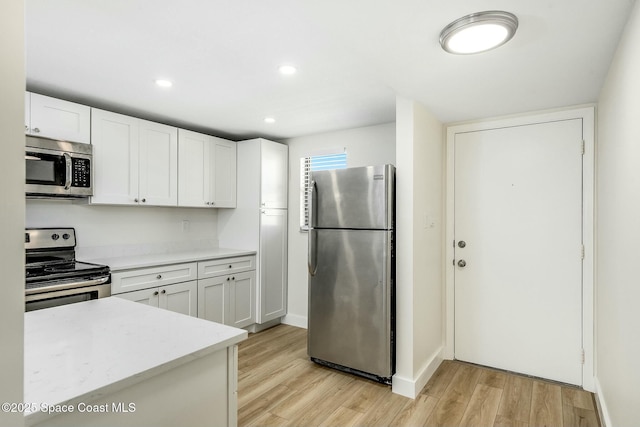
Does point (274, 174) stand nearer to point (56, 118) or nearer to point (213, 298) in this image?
point (213, 298)

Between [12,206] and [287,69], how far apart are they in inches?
75.5

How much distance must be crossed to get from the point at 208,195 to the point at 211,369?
2790mm

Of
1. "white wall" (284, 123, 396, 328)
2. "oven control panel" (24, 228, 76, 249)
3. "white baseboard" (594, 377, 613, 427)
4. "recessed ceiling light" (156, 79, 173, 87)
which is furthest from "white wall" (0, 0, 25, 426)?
"white wall" (284, 123, 396, 328)

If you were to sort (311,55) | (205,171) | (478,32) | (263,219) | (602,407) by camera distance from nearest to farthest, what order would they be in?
(478,32) → (311,55) → (602,407) → (205,171) → (263,219)

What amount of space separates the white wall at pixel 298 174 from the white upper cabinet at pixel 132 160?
4.32 ft

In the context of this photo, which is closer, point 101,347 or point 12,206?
point 12,206

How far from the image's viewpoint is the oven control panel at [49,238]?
8.84ft

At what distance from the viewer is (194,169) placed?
3.57m

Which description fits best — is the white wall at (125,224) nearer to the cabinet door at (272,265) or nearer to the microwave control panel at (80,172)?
the microwave control panel at (80,172)

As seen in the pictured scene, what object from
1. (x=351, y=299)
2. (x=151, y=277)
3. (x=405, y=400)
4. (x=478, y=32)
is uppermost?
(x=478, y=32)

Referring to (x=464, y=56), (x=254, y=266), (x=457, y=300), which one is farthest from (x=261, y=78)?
(x=457, y=300)

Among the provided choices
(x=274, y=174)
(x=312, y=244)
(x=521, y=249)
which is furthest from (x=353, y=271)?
(x=274, y=174)

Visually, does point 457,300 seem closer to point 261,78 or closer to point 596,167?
point 596,167

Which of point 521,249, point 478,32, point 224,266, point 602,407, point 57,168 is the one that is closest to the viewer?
point 478,32
